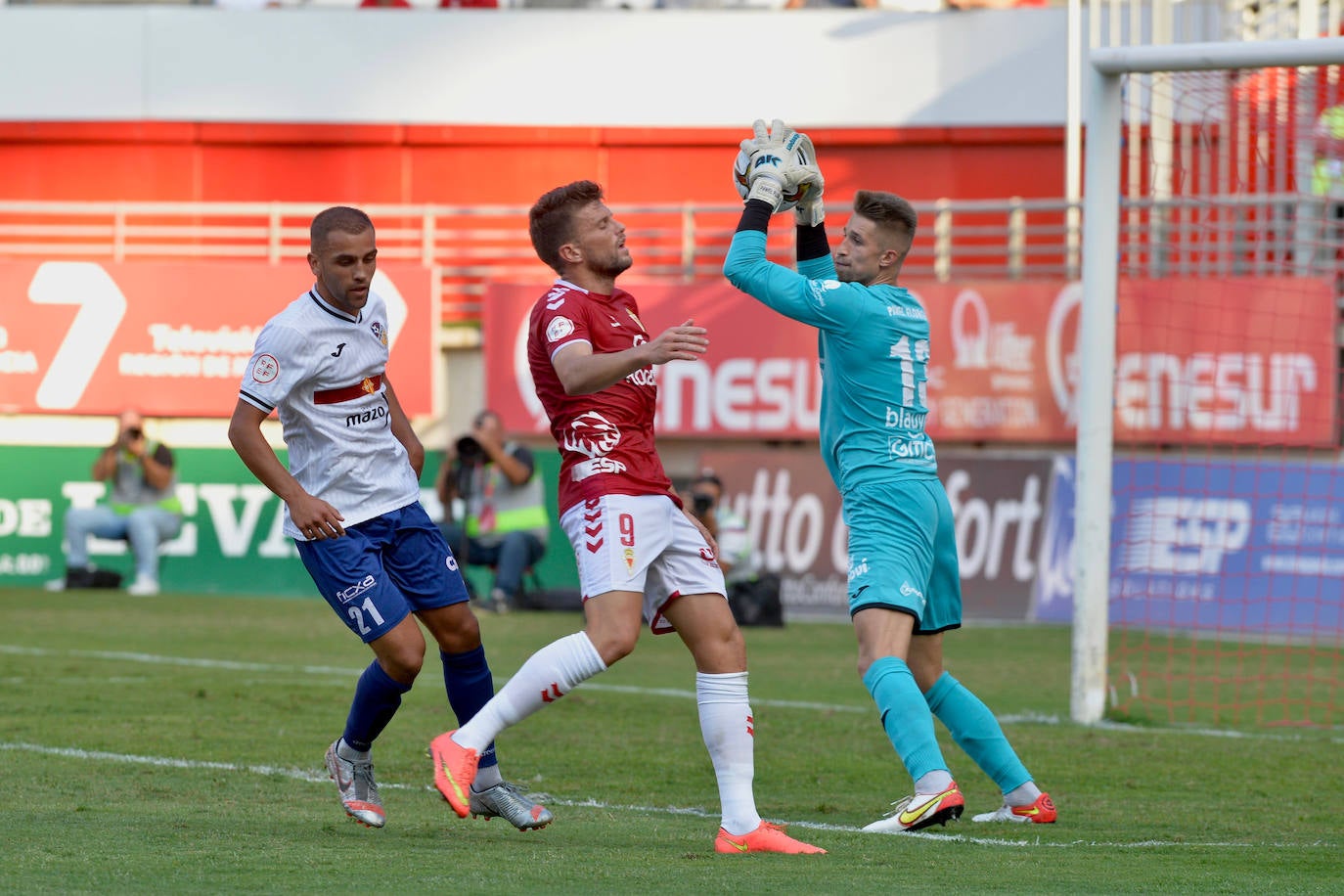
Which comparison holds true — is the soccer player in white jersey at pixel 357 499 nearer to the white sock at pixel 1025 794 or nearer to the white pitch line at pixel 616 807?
the white pitch line at pixel 616 807

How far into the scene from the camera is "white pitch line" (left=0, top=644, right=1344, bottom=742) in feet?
30.7

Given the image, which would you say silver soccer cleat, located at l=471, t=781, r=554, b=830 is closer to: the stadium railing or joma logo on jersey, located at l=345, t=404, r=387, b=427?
joma logo on jersey, located at l=345, t=404, r=387, b=427

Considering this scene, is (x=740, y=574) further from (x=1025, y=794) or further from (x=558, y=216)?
(x=558, y=216)

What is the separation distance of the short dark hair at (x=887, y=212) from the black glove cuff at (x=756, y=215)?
17.5 inches

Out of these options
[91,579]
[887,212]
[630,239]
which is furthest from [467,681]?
[630,239]

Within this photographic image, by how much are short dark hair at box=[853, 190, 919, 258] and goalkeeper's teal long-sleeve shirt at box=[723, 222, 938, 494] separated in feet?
0.66

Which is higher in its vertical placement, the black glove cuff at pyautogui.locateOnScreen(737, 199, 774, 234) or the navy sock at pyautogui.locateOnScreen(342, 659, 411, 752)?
the black glove cuff at pyautogui.locateOnScreen(737, 199, 774, 234)

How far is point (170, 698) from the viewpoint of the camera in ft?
32.2

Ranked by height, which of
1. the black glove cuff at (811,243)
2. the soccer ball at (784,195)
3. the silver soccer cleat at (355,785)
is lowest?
the silver soccer cleat at (355,785)

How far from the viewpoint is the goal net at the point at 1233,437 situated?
12.0 m

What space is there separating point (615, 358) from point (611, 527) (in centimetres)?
52

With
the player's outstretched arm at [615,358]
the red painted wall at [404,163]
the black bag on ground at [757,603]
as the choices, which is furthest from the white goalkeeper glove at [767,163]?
the red painted wall at [404,163]

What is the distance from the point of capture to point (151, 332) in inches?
750

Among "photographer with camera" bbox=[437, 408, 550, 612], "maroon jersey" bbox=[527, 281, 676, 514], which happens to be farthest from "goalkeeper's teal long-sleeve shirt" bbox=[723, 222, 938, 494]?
"photographer with camera" bbox=[437, 408, 550, 612]
